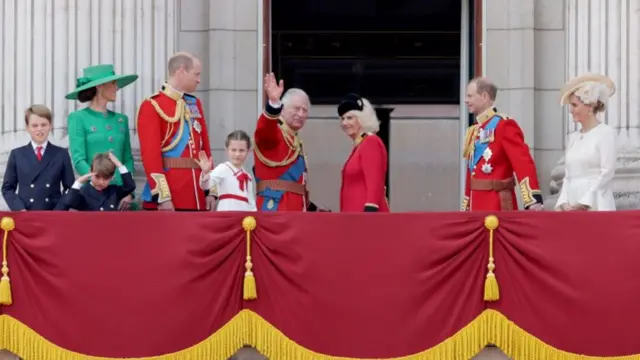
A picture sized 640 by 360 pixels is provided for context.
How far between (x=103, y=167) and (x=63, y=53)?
5.79 feet

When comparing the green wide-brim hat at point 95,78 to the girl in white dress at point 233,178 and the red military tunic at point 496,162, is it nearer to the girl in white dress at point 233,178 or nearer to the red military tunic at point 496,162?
the girl in white dress at point 233,178

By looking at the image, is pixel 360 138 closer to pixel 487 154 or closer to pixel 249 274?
pixel 487 154

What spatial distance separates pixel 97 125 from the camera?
12.1 metres

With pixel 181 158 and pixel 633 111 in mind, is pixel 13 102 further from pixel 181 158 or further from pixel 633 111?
pixel 633 111

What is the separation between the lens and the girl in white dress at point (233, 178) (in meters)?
11.7

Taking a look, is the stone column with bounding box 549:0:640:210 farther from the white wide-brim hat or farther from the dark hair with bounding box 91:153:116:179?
the dark hair with bounding box 91:153:116:179

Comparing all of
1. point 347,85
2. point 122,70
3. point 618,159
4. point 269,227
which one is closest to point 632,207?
point 618,159

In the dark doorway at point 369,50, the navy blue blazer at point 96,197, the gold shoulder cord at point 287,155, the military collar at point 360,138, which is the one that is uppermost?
the dark doorway at point 369,50

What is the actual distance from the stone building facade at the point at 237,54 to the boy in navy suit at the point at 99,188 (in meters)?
1.19

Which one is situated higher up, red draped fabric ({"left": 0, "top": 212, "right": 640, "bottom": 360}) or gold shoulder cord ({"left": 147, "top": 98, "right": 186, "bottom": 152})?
gold shoulder cord ({"left": 147, "top": 98, "right": 186, "bottom": 152})

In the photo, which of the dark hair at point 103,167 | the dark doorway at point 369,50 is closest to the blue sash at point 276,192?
the dark hair at point 103,167

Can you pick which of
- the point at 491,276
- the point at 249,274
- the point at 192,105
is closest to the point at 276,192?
the point at 192,105

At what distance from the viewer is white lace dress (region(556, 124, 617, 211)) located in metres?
11.5

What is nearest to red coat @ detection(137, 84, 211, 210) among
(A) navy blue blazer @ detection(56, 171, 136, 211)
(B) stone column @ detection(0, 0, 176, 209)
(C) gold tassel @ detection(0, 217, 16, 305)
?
(A) navy blue blazer @ detection(56, 171, 136, 211)
